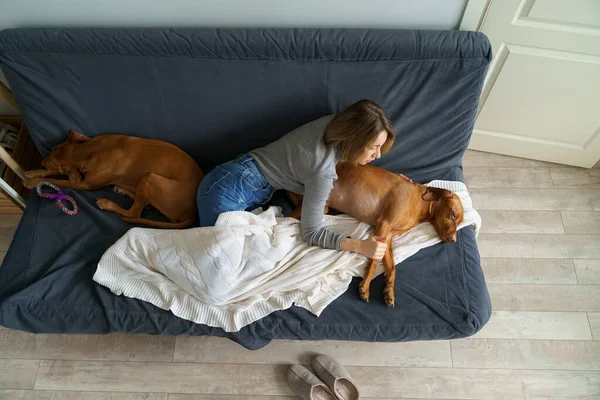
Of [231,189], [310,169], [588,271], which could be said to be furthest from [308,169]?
[588,271]

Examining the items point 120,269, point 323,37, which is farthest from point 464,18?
point 120,269

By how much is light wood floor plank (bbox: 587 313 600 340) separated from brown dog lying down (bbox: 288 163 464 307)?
0.92 m

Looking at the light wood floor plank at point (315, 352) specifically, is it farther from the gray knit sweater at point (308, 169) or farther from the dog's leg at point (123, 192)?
the dog's leg at point (123, 192)

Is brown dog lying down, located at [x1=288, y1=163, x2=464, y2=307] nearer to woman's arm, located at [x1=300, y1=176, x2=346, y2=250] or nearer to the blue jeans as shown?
woman's arm, located at [x1=300, y1=176, x2=346, y2=250]

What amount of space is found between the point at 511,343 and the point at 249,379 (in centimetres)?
124

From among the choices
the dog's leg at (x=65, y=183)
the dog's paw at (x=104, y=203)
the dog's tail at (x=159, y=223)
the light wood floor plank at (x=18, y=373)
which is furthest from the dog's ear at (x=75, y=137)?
the light wood floor plank at (x=18, y=373)

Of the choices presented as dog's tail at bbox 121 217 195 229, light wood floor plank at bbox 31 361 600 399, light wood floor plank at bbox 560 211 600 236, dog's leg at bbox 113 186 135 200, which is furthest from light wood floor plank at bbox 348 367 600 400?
dog's leg at bbox 113 186 135 200

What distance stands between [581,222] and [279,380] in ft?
6.02

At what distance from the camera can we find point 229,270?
5.58ft

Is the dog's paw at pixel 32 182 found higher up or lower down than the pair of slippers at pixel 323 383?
higher up

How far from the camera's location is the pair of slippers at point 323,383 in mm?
1911

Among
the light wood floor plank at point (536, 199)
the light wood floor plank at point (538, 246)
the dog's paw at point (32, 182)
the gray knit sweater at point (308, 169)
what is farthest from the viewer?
the light wood floor plank at point (536, 199)

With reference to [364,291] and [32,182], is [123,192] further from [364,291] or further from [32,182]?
[364,291]

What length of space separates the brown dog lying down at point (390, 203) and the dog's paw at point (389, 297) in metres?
0.06
